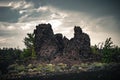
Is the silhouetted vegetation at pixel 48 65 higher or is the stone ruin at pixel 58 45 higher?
the stone ruin at pixel 58 45

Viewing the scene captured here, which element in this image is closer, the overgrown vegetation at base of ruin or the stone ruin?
the overgrown vegetation at base of ruin

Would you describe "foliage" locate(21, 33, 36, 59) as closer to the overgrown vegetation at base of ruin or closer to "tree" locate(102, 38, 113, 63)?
the overgrown vegetation at base of ruin

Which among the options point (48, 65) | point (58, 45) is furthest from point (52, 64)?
point (58, 45)

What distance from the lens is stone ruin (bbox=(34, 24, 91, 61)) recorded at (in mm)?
93188

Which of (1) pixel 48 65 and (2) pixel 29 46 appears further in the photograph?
(2) pixel 29 46

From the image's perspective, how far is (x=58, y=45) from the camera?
101 metres

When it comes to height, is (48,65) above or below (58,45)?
below

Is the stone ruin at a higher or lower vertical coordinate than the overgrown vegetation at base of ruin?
higher

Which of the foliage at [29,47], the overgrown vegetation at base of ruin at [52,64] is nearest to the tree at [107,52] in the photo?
the overgrown vegetation at base of ruin at [52,64]

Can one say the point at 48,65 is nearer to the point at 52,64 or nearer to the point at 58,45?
the point at 52,64

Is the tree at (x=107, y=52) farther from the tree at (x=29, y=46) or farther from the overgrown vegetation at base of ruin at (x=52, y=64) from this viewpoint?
the tree at (x=29, y=46)

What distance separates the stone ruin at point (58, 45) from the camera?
93188 millimetres

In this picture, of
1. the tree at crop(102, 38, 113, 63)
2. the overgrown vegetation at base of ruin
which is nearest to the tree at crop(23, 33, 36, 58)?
the overgrown vegetation at base of ruin

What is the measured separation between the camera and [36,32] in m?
104
